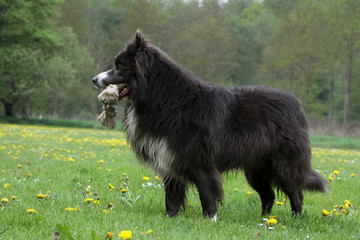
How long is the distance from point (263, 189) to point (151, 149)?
1744 millimetres

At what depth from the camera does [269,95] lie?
464cm

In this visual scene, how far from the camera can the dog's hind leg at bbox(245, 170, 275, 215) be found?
4898mm

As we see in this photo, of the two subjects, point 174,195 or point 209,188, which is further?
point 174,195

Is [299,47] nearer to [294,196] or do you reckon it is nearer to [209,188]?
[294,196]

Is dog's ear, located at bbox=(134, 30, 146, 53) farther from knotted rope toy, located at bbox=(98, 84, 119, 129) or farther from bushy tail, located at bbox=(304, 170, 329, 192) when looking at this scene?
bushy tail, located at bbox=(304, 170, 329, 192)

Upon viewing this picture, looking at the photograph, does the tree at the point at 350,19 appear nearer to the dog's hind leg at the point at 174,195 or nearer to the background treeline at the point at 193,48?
the background treeline at the point at 193,48

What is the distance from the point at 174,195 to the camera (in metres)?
4.43

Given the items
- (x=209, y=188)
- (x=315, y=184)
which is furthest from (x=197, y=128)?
(x=315, y=184)

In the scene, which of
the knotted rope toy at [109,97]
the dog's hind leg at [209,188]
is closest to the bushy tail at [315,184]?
the dog's hind leg at [209,188]

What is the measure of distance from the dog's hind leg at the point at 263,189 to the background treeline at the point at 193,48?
2582cm

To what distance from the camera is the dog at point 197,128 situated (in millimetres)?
4066

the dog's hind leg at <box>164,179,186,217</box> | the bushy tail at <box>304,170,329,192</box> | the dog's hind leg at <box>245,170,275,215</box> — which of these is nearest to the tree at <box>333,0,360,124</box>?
the bushy tail at <box>304,170,329,192</box>

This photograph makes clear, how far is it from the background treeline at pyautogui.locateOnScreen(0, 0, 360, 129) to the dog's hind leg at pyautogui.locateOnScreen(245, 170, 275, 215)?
25.8 metres

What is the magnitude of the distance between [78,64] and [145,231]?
113ft
